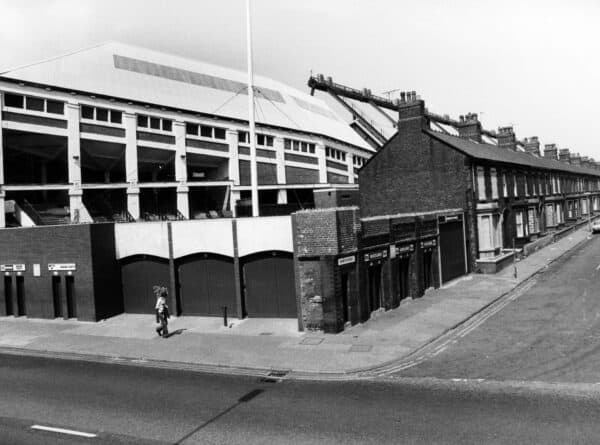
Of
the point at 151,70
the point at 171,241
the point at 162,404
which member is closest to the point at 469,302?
the point at 171,241

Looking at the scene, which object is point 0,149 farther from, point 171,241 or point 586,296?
point 586,296

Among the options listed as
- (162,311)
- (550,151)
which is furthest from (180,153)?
(550,151)

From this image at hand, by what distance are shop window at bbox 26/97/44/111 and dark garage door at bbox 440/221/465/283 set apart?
30.6 m

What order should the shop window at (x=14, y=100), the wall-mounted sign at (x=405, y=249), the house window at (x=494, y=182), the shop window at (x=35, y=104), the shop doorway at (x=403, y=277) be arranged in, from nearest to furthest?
the wall-mounted sign at (x=405, y=249) < the shop doorway at (x=403, y=277) < the shop window at (x=14, y=100) < the house window at (x=494, y=182) < the shop window at (x=35, y=104)

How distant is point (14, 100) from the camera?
3541 centimetres

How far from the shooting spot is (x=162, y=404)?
1113cm

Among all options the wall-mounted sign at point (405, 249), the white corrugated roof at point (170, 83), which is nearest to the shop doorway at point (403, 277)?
the wall-mounted sign at point (405, 249)

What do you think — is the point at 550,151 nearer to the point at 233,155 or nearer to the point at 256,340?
the point at 233,155

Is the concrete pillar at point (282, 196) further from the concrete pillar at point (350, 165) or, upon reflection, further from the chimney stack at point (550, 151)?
the chimney stack at point (550, 151)

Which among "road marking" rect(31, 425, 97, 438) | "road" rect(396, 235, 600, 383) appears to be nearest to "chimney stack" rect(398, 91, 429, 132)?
"road" rect(396, 235, 600, 383)

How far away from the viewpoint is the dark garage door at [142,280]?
74.9 ft

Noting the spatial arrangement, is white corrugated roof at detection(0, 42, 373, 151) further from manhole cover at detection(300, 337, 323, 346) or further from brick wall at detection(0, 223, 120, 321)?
manhole cover at detection(300, 337, 323, 346)

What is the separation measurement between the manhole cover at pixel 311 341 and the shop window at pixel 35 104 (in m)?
30.7

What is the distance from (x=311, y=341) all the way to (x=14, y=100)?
3103 cm
